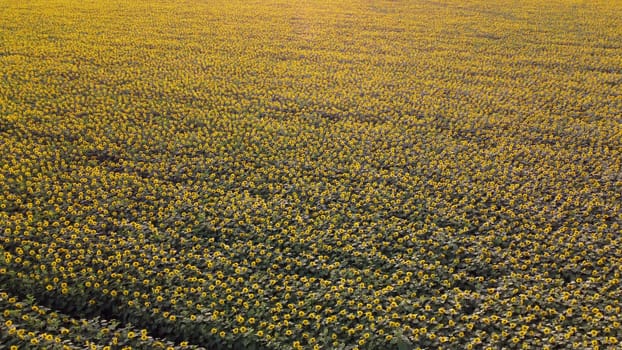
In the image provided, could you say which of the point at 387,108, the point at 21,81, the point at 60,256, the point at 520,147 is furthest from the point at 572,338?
the point at 21,81

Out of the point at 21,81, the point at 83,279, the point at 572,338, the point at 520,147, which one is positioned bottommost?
the point at 572,338

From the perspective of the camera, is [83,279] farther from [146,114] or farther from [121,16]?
[121,16]

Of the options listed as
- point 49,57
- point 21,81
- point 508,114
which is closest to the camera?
point 508,114

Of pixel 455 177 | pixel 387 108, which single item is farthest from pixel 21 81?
pixel 455 177

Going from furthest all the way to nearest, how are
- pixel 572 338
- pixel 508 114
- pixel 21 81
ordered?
pixel 21 81 → pixel 508 114 → pixel 572 338

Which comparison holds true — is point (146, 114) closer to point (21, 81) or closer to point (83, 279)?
point (21, 81)

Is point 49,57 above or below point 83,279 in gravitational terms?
above

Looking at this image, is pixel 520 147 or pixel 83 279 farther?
pixel 520 147
